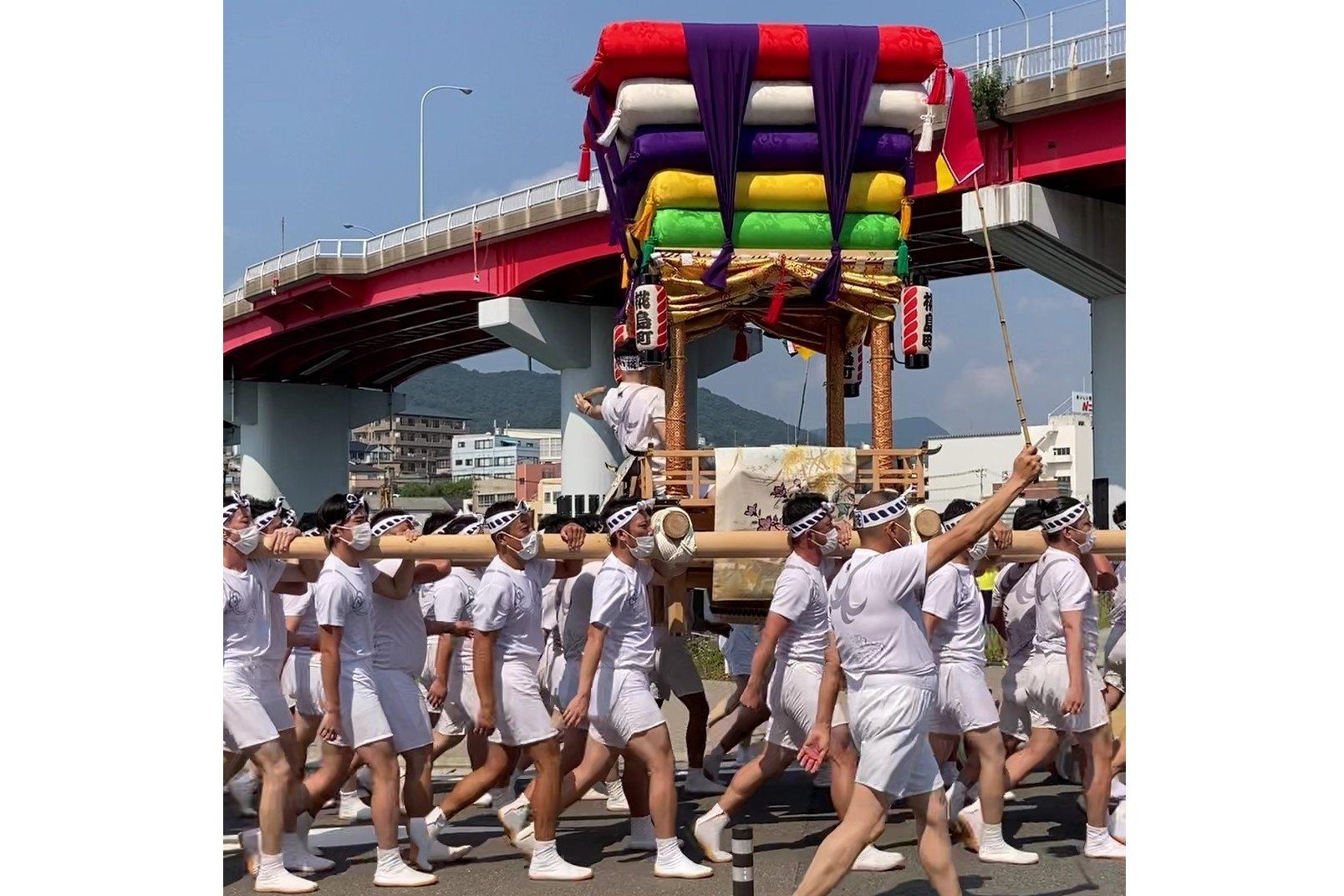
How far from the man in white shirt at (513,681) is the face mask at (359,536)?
28.0 inches

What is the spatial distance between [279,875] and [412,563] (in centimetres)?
184

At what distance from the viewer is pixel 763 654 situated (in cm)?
783

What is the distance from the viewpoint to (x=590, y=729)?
8.28 metres

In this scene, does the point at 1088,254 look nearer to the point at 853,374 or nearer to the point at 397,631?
the point at 853,374

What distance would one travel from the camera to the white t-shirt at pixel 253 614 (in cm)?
784

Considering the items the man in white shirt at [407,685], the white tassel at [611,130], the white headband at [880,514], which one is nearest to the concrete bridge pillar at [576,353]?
the white tassel at [611,130]

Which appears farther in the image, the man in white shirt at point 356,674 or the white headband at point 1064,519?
the white headband at point 1064,519

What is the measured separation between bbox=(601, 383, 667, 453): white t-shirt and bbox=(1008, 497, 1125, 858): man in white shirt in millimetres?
3846

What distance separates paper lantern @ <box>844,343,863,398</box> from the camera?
13409 mm

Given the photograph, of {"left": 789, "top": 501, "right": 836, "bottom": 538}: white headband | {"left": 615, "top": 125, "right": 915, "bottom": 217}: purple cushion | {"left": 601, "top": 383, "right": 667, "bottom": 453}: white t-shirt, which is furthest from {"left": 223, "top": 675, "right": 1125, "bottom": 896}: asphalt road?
{"left": 615, "top": 125, "right": 915, "bottom": 217}: purple cushion

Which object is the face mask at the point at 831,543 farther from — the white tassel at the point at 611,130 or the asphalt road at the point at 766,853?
the white tassel at the point at 611,130

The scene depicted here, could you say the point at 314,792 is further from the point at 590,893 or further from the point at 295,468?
the point at 295,468

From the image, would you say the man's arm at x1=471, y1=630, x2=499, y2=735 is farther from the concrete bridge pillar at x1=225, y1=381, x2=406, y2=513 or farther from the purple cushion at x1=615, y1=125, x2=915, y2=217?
the concrete bridge pillar at x1=225, y1=381, x2=406, y2=513

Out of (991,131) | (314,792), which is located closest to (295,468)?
(991,131)
